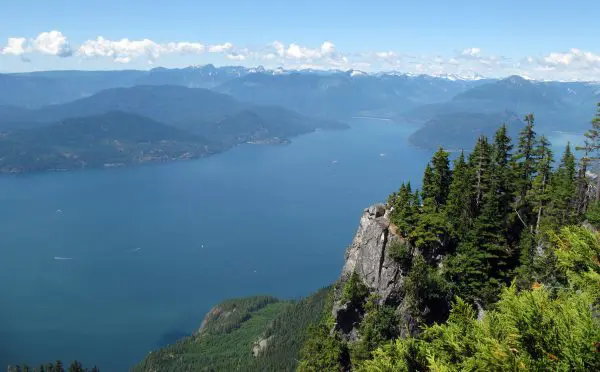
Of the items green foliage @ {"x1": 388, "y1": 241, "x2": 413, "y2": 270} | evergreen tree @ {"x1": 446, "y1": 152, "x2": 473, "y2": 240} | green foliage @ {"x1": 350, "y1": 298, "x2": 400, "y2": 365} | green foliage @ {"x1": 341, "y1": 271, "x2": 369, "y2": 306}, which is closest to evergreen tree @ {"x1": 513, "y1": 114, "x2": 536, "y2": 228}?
evergreen tree @ {"x1": 446, "y1": 152, "x2": 473, "y2": 240}

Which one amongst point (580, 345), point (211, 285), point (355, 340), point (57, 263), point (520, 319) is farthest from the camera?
point (57, 263)

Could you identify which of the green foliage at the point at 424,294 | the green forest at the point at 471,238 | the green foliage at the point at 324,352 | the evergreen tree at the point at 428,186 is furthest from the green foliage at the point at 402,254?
the green foliage at the point at 324,352

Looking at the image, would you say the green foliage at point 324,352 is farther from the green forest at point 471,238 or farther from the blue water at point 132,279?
the blue water at point 132,279

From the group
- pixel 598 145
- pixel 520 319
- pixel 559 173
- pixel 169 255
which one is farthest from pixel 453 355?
pixel 169 255

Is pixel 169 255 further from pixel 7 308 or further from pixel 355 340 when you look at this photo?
pixel 355 340

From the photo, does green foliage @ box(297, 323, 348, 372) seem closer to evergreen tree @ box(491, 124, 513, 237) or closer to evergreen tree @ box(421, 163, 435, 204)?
evergreen tree @ box(421, 163, 435, 204)

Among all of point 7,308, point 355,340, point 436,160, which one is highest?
point 436,160
